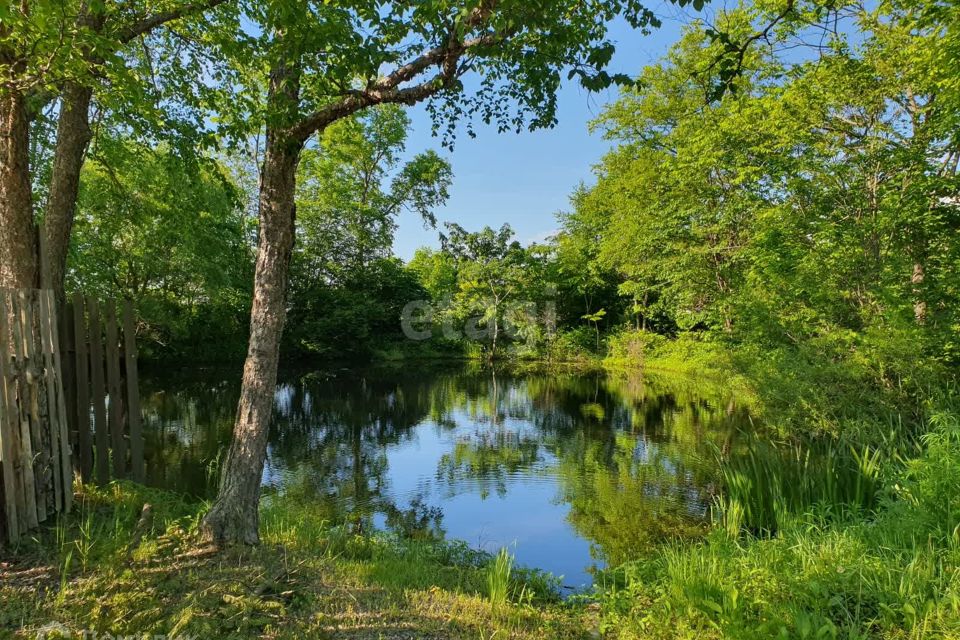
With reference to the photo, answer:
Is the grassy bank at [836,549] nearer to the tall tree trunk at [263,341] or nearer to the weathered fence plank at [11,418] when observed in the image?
the tall tree trunk at [263,341]

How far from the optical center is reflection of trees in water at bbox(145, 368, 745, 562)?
619 cm

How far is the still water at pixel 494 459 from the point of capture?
228 inches

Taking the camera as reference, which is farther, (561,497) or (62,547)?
(561,497)

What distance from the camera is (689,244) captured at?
57.0 feet

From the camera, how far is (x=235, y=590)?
2783 millimetres

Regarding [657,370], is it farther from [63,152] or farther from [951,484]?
[63,152]

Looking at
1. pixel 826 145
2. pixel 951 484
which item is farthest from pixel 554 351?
pixel 951 484

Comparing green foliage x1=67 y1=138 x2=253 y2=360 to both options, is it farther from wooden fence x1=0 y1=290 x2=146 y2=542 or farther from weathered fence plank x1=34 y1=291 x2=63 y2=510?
weathered fence plank x1=34 y1=291 x2=63 y2=510

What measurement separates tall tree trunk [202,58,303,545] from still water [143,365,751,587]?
2.24 metres

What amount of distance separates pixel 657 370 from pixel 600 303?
27.0 ft

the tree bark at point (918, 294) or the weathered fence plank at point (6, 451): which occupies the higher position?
the tree bark at point (918, 294)

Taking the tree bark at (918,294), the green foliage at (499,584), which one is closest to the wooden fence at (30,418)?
the green foliage at (499,584)

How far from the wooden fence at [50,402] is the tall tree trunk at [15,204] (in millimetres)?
419

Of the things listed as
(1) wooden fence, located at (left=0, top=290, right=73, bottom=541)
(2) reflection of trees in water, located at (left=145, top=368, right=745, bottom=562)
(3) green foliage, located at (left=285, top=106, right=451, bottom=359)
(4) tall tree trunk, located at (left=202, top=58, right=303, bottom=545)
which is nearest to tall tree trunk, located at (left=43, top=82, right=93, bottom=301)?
(1) wooden fence, located at (left=0, top=290, right=73, bottom=541)
